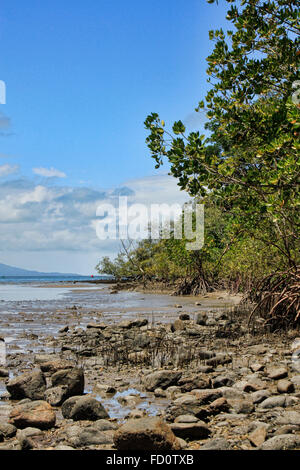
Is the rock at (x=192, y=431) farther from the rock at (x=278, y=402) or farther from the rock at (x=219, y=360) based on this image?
the rock at (x=219, y=360)

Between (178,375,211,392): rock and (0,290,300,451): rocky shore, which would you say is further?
(178,375,211,392): rock

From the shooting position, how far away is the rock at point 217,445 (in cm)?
381

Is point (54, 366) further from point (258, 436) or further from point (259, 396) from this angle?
point (258, 436)

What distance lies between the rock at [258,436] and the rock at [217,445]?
0.22m

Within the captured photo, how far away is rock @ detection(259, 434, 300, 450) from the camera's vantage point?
3.70 m

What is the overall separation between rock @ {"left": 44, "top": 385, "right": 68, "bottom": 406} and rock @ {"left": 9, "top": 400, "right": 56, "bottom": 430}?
25.2 inches

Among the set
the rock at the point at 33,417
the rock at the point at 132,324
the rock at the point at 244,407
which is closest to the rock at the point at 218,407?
the rock at the point at 244,407

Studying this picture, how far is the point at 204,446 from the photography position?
12.7 feet

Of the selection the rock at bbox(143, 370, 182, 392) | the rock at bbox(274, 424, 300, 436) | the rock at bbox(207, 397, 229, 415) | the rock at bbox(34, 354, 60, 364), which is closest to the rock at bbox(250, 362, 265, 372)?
the rock at bbox(143, 370, 182, 392)

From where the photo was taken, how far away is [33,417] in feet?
15.2

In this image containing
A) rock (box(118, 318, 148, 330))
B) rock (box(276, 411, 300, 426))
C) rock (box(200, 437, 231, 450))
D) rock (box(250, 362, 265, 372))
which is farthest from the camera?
rock (box(118, 318, 148, 330))

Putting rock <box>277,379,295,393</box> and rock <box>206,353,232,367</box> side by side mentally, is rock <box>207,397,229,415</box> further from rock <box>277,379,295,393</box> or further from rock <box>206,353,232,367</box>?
rock <box>206,353,232,367</box>

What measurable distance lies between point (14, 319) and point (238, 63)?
1142 centimetres

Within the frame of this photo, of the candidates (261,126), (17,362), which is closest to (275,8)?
(261,126)
